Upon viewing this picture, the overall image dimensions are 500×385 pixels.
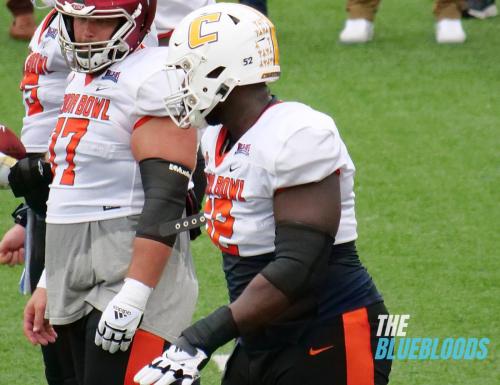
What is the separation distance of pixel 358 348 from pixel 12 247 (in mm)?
1894

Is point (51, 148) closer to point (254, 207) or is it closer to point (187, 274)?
point (187, 274)

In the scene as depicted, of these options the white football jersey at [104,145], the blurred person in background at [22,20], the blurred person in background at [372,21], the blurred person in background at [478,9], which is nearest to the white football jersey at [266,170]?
the white football jersey at [104,145]

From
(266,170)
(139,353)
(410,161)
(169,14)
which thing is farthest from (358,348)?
(410,161)

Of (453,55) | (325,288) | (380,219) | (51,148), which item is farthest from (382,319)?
(453,55)

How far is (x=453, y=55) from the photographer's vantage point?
9.86m

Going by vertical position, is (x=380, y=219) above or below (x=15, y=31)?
above

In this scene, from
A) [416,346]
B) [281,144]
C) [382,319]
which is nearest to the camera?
[281,144]

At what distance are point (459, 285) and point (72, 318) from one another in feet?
9.58

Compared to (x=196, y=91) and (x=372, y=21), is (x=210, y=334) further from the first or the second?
(x=372, y=21)

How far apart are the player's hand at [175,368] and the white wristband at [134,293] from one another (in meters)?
0.45

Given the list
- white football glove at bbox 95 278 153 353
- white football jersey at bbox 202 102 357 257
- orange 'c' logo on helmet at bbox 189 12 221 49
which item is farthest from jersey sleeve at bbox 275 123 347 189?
white football glove at bbox 95 278 153 353

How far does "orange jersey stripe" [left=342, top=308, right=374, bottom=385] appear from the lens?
3.49m

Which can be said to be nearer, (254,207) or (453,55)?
(254,207)

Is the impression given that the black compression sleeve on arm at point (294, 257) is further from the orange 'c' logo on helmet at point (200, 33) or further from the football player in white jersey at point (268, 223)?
the orange 'c' logo on helmet at point (200, 33)
